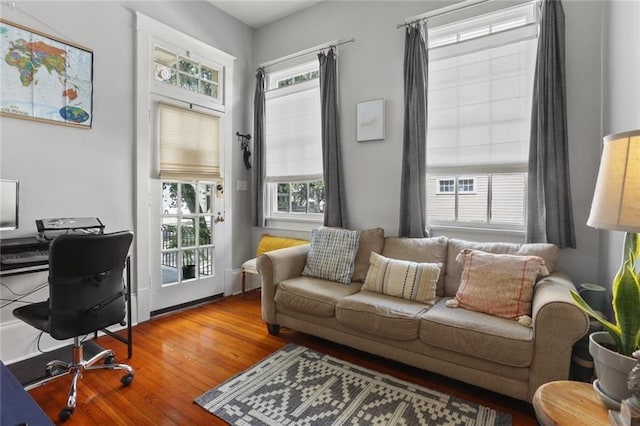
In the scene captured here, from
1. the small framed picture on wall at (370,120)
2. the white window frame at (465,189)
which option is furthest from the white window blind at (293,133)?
the white window frame at (465,189)

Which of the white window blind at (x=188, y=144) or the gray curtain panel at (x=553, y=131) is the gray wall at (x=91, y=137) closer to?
the white window blind at (x=188, y=144)

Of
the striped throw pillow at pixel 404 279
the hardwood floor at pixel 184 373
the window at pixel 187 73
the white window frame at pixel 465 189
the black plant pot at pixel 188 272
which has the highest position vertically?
the window at pixel 187 73

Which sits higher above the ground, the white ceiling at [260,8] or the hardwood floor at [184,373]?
the white ceiling at [260,8]

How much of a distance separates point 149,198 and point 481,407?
3.10 meters

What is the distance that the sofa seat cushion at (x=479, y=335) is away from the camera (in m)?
1.67

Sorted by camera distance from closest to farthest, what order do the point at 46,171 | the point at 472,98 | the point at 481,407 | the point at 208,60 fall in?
1. the point at 481,407
2. the point at 46,171
3. the point at 472,98
4. the point at 208,60

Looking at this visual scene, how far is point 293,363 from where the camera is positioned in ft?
7.39

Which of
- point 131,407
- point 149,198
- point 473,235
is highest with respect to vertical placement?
point 149,198

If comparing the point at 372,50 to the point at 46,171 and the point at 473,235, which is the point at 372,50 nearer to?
the point at 473,235

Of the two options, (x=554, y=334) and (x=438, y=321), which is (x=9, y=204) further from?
(x=554, y=334)

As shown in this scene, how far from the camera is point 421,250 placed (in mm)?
2594

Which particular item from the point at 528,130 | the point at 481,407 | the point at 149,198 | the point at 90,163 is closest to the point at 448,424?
the point at 481,407

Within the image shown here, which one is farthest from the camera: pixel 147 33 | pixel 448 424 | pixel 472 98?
pixel 147 33

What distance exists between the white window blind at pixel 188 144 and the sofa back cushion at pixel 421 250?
212 cm
